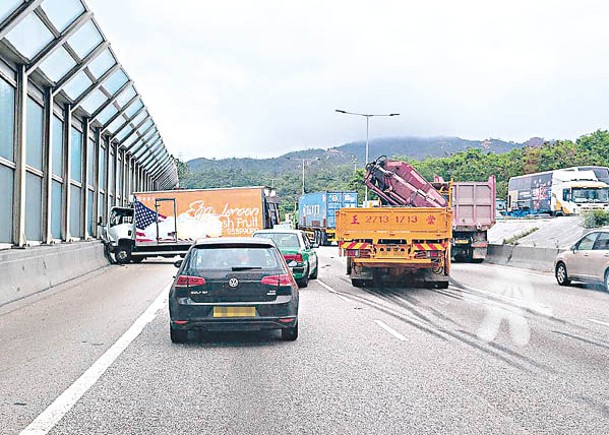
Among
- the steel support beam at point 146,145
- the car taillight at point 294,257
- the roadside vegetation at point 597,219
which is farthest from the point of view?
the steel support beam at point 146,145

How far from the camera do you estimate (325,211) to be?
5456 centimetres

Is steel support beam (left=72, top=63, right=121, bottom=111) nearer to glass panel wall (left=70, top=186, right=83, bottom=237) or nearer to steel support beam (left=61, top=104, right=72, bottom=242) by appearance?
steel support beam (left=61, top=104, right=72, bottom=242)

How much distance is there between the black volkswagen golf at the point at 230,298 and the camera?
10.3 metres

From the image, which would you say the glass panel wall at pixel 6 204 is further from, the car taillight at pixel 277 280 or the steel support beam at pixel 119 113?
the steel support beam at pixel 119 113

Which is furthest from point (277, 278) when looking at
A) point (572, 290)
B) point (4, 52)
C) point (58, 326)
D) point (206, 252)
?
point (572, 290)

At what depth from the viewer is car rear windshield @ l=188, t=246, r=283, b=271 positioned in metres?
10.7

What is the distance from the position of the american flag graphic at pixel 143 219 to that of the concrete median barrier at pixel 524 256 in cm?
1333

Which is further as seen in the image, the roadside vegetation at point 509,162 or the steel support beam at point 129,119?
the roadside vegetation at point 509,162

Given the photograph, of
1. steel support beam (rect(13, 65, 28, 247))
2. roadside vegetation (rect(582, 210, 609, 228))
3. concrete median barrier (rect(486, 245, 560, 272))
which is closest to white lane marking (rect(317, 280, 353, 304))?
steel support beam (rect(13, 65, 28, 247))

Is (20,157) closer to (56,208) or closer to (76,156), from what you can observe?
(56,208)

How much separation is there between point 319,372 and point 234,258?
8.65ft

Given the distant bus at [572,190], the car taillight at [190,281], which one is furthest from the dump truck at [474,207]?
the car taillight at [190,281]

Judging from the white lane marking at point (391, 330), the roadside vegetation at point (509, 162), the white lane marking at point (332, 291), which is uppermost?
the roadside vegetation at point (509, 162)

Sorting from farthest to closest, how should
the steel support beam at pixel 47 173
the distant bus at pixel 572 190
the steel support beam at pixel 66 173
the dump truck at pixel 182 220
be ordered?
the distant bus at pixel 572 190 < the dump truck at pixel 182 220 < the steel support beam at pixel 66 173 < the steel support beam at pixel 47 173
